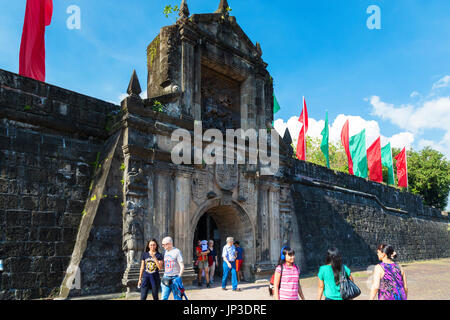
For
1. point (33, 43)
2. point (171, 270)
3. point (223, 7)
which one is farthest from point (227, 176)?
point (33, 43)

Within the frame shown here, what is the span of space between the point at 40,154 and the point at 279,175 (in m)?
6.79

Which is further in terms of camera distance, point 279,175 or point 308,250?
point 308,250

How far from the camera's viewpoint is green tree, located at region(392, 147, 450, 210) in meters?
27.1

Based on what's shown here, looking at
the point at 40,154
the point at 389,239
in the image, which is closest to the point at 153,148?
the point at 40,154

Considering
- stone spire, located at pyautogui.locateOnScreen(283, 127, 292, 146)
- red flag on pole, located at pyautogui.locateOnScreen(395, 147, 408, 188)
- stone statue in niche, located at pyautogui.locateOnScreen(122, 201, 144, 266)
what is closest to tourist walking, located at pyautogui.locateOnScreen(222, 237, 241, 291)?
stone statue in niche, located at pyautogui.locateOnScreen(122, 201, 144, 266)

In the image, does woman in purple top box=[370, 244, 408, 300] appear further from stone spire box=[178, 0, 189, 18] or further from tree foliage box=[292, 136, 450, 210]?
tree foliage box=[292, 136, 450, 210]

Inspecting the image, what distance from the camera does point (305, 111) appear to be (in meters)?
18.5

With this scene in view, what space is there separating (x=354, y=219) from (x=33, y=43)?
13996 mm

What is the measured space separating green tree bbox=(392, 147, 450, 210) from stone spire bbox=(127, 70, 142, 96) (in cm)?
2442

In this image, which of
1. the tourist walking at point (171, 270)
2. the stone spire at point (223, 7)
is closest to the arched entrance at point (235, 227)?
the tourist walking at point (171, 270)
